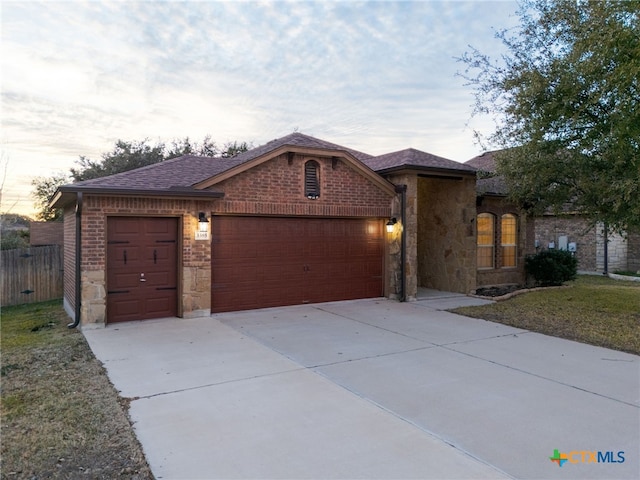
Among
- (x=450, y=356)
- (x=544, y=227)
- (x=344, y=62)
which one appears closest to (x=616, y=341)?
(x=450, y=356)

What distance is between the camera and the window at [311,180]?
34.9ft

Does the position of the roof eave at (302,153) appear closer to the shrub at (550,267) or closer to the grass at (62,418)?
the grass at (62,418)

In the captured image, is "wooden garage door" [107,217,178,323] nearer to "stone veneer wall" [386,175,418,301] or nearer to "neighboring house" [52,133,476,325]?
"neighboring house" [52,133,476,325]

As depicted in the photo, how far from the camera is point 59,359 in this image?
6438 millimetres

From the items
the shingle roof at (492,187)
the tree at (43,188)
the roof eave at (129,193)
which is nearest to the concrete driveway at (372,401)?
the roof eave at (129,193)

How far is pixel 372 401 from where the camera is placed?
4820mm

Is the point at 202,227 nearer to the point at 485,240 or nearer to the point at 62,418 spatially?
the point at 62,418

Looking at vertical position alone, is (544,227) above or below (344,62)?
below

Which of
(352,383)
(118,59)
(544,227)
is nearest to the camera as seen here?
(352,383)

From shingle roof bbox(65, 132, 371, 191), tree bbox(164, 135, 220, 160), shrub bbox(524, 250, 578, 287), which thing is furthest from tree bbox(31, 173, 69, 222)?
shrub bbox(524, 250, 578, 287)

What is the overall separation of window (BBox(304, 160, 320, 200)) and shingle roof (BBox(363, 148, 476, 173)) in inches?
86.6

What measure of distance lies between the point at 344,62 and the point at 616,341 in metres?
10.0

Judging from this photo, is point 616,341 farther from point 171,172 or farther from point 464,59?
point 171,172

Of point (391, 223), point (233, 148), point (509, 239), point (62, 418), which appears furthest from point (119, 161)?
Answer: point (62, 418)
